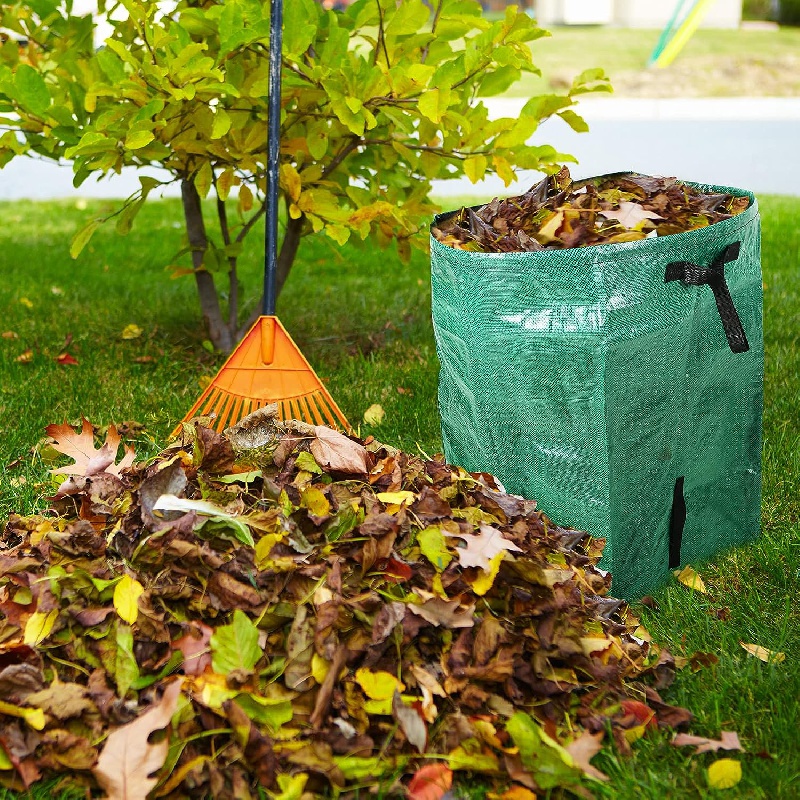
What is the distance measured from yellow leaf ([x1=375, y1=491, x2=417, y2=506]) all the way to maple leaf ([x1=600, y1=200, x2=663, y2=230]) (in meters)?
0.71

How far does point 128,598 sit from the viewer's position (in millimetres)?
1702

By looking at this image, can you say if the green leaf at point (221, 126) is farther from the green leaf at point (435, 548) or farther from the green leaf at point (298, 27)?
the green leaf at point (435, 548)

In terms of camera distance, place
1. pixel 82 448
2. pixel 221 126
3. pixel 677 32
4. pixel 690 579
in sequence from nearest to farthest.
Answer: pixel 690 579 < pixel 82 448 < pixel 221 126 < pixel 677 32

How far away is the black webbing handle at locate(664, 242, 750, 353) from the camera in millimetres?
1959

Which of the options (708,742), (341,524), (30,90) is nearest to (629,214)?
(341,524)

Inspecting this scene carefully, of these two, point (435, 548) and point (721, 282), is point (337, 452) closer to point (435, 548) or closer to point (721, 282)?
point (435, 548)

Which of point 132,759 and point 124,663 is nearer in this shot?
point 132,759

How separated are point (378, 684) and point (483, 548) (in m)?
0.32

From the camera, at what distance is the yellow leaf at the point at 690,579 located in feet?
7.15

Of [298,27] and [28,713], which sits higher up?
[298,27]

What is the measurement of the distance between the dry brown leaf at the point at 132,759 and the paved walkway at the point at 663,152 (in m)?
4.79

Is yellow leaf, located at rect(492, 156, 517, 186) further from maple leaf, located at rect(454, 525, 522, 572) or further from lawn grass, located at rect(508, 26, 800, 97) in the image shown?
lawn grass, located at rect(508, 26, 800, 97)

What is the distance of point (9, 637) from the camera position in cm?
173

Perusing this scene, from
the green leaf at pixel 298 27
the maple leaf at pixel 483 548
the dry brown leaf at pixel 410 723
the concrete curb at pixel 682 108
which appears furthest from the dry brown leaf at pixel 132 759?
the concrete curb at pixel 682 108
